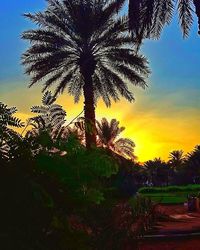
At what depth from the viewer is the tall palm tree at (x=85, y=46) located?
73.1 ft

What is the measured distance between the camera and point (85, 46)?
75.5ft

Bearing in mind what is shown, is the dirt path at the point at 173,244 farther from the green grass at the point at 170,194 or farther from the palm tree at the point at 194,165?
the palm tree at the point at 194,165

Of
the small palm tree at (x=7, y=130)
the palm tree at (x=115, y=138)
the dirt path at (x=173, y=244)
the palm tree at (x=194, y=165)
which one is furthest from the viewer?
the palm tree at (x=194, y=165)

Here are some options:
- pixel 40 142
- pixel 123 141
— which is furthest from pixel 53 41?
pixel 123 141

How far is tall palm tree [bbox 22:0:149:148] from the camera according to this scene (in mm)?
22281

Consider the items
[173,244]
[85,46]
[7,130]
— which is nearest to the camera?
[7,130]

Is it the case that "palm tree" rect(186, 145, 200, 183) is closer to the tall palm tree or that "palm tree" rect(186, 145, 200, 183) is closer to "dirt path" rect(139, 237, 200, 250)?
the tall palm tree

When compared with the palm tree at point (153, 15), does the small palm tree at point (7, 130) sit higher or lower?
lower

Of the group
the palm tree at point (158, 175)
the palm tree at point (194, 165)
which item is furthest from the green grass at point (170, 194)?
the palm tree at point (158, 175)

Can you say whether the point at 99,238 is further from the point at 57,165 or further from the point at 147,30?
the point at 147,30

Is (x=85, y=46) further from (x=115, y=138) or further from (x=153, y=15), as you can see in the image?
(x=115, y=138)

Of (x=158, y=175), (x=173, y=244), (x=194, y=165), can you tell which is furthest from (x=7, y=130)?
(x=158, y=175)

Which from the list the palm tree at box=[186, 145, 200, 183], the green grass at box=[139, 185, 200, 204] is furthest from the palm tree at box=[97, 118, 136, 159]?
the palm tree at box=[186, 145, 200, 183]

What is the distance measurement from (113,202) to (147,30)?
11700 millimetres
